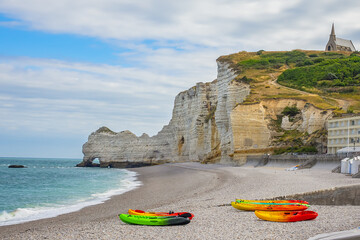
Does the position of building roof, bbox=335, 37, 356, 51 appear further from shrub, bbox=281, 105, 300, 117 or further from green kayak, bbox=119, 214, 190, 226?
green kayak, bbox=119, 214, 190, 226

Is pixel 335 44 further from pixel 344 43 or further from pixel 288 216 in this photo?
pixel 288 216

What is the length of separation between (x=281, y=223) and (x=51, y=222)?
364 inches

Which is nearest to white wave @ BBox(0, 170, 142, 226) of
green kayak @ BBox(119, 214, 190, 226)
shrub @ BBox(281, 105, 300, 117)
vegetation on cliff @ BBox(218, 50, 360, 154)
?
green kayak @ BBox(119, 214, 190, 226)

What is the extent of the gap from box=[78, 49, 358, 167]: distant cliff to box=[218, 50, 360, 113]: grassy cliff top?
0.24 meters

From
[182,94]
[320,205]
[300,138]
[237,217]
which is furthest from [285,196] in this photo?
[182,94]

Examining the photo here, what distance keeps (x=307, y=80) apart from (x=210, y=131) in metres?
18.3

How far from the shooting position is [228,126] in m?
55.2

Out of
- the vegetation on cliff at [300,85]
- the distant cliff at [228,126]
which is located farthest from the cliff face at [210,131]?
the vegetation on cliff at [300,85]

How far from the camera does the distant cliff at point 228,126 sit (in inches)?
1799

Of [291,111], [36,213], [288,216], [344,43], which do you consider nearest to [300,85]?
[291,111]

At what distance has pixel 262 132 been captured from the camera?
4625cm

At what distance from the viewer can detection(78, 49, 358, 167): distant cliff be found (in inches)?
1799

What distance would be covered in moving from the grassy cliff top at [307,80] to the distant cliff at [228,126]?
0.78 feet

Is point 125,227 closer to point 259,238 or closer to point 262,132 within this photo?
point 259,238
